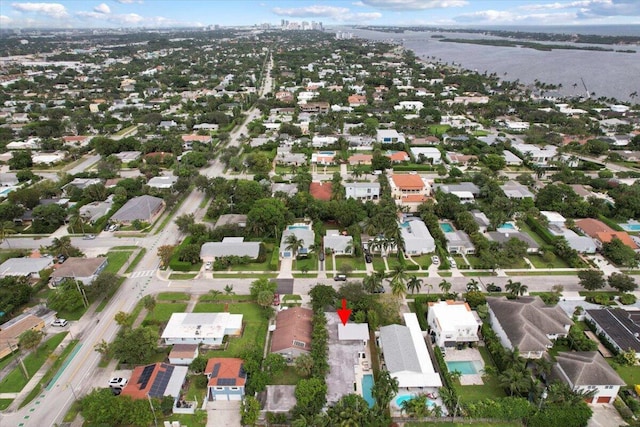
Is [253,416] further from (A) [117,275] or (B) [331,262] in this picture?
(A) [117,275]

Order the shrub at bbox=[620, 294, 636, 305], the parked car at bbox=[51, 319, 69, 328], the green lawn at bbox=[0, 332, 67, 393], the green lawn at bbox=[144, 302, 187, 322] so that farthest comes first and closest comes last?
the shrub at bbox=[620, 294, 636, 305]
the green lawn at bbox=[144, 302, 187, 322]
the parked car at bbox=[51, 319, 69, 328]
the green lawn at bbox=[0, 332, 67, 393]

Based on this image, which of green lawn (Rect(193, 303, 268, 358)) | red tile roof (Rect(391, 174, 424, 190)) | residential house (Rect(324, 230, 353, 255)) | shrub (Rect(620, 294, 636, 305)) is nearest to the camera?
green lawn (Rect(193, 303, 268, 358))

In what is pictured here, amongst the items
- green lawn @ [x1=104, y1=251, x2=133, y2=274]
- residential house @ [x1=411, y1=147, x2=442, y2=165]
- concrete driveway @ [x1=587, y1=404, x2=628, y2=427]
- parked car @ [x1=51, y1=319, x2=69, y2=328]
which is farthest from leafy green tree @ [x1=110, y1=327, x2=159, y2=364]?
residential house @ [x1=411, y1=147, x2=442, y2=165]

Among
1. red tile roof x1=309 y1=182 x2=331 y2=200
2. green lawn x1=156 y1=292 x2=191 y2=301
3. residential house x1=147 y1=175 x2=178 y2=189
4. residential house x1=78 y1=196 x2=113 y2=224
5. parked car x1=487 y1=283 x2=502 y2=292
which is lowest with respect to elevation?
green lawn x1=156 y1=292 x2=191 y2=301

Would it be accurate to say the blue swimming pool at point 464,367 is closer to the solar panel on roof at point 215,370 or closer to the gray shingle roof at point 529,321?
the gray shingle roof at point 529,321

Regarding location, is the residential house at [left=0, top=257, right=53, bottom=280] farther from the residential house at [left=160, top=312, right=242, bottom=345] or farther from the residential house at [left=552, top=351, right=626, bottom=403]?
the residential house at [left=552, top=351, right=626, bottom=403]

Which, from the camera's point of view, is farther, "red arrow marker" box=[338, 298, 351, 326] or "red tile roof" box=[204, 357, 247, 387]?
"red arrow marker" box=[338, 298, 351, 326]

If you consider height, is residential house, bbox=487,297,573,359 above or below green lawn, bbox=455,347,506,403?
above
